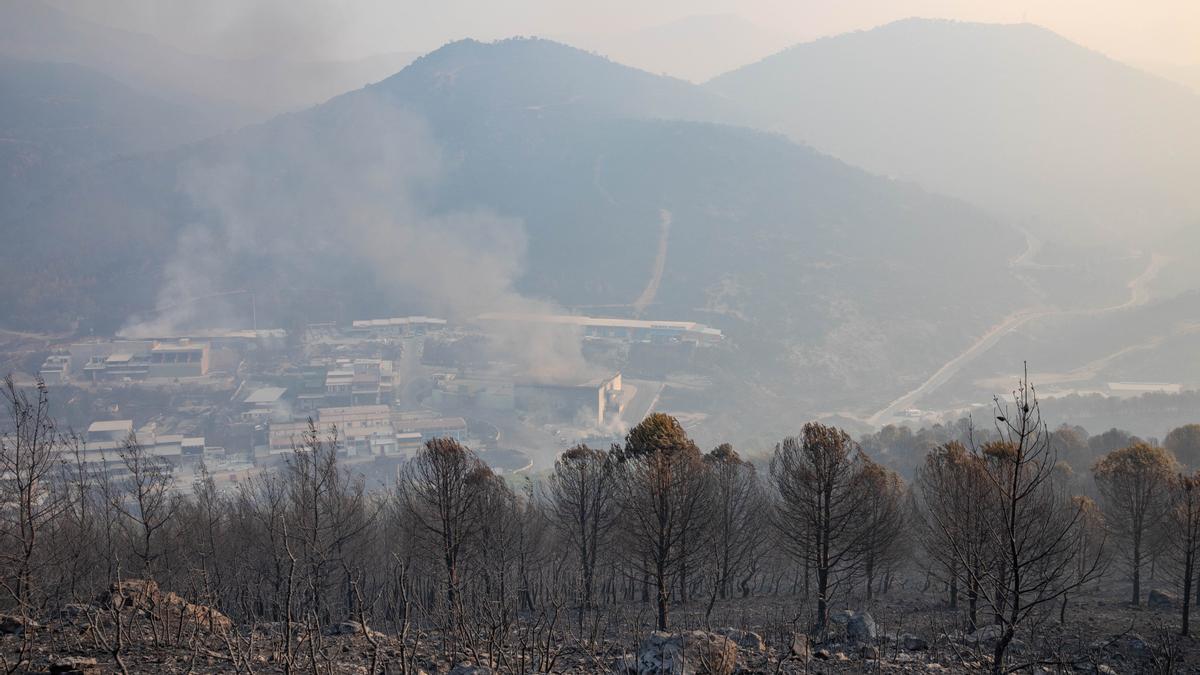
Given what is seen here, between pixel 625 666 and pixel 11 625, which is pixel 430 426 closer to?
pixel 11 625

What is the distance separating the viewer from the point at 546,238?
10281cm

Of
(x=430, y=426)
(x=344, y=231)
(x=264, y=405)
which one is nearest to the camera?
(x=430, y=426)

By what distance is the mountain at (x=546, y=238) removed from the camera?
72.2 metres

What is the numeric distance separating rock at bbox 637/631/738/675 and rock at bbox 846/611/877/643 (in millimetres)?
3218

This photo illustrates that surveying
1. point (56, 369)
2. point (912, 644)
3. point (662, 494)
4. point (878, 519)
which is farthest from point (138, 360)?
point (912, 644)

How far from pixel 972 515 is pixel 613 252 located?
83305 millimetres

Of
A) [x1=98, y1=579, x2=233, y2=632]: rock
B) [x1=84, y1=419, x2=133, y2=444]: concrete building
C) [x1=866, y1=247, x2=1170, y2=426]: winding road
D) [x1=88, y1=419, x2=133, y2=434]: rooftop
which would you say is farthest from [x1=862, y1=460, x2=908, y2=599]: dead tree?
[x1=88, y1=419, x2=133, y2=434]: rooftop

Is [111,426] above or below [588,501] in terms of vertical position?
above

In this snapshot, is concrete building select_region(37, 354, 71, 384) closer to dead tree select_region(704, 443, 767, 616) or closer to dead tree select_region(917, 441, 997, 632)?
dead tree select_region(704, 443, 767, 616)

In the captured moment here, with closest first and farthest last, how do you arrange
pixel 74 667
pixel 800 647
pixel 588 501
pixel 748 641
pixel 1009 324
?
1. pixel 74 667
2. pixel 800 647
3. pixel 748 641
4. pixel 588 501
5. pixel 1009 324

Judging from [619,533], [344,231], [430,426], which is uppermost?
[344,231]

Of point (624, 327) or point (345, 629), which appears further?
point (624, 327)

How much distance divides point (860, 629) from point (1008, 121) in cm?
16979

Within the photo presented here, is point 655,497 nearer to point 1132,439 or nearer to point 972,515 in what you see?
point 972,515
